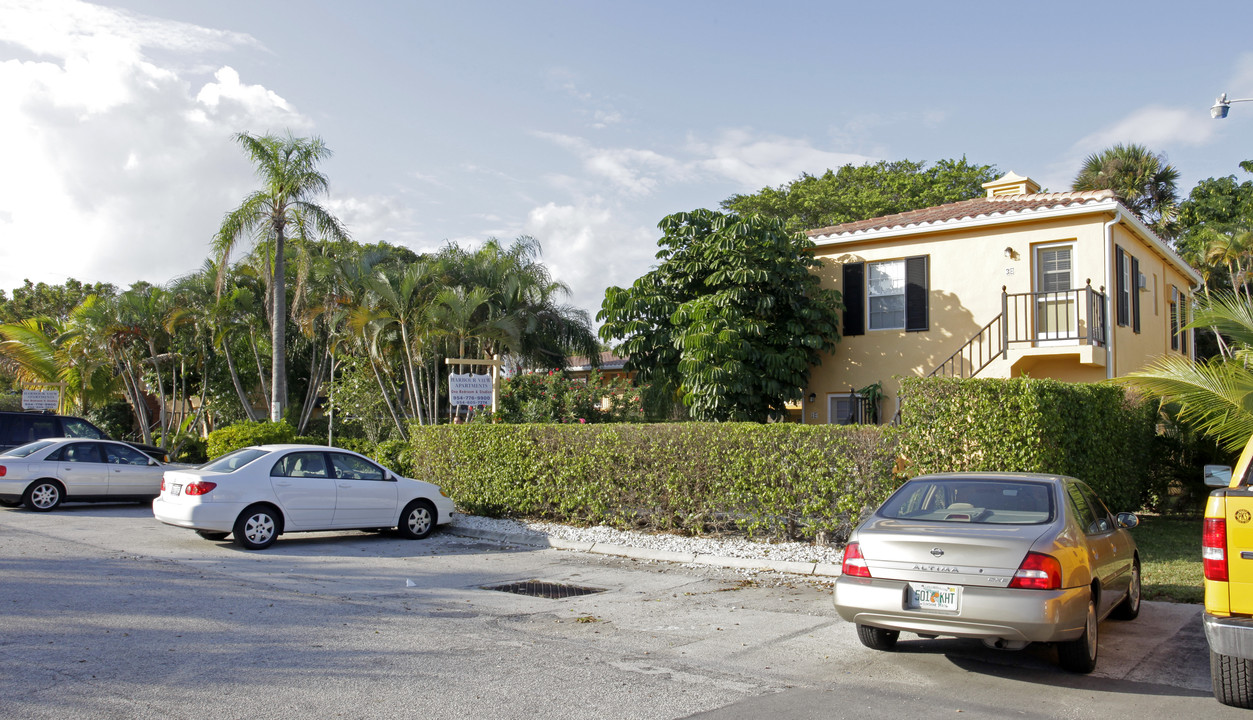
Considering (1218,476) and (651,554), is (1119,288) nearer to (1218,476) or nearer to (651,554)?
(651,554)

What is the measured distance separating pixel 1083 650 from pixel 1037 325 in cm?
1116

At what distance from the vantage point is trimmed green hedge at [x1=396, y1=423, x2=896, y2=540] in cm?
1107

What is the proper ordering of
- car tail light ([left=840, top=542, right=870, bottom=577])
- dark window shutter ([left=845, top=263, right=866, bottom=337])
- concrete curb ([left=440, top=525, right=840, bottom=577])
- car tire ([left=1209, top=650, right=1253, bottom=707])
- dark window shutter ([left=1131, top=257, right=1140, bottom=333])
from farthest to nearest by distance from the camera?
dark window shutter ([left=845, top=263, right=866, bottom=337])
dark window shutter ([left=1131, top=257, right=1140, bottom=333])
concrete curb ([left=440, top=525, right=840, bottom=577])
car tail light ([left=840, top=542, right=870, bottom=577])
car tire ([left=1209, top=650, right=1253, bottom=707])

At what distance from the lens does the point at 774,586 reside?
9.95 m

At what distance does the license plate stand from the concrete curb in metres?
4.20

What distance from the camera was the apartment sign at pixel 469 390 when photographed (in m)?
16.9

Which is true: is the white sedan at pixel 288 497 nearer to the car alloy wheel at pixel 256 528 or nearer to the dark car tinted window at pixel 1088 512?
the car alloy wheel at pixel 256 528

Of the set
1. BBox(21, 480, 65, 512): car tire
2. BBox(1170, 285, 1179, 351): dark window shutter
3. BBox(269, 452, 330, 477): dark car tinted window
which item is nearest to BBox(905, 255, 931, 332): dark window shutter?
BBox(1170, 285, 1179, 351): dark window shutter

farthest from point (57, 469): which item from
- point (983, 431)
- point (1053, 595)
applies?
point (1053, 595)

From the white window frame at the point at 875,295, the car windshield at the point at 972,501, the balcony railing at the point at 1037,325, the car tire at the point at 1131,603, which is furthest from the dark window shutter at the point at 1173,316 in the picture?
the car windshield at the point at 972,501

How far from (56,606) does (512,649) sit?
13.7 feet

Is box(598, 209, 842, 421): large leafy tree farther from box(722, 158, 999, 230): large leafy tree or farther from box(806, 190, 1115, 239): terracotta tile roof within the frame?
box(722, 158, 999, 230): large leafy tree

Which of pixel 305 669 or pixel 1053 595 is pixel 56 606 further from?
pixel 1053 595

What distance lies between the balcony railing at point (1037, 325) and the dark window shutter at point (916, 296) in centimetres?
105
